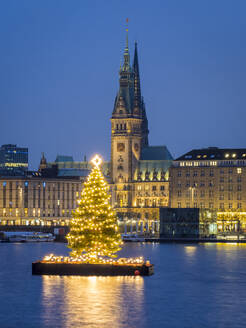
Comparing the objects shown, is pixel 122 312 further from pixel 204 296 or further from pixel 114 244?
pixel 114 244

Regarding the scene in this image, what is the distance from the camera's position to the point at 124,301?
7269 cm

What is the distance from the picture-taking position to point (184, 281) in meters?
95.8

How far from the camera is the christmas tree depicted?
90000 mm

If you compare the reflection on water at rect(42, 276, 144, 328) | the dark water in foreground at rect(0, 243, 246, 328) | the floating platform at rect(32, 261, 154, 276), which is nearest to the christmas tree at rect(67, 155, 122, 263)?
the floating platform at rect(32, 261, 154, 276)

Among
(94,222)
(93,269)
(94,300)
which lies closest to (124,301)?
(94,300)

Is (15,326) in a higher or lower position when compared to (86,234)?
lower

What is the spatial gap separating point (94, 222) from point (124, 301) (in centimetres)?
1843

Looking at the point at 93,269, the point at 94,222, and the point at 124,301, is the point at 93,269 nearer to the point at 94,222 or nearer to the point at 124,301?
the point at 94,222

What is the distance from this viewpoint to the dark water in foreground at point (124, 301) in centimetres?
6406

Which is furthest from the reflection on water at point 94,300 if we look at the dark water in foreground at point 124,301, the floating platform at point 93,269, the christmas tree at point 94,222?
the christmas tree at point 94,222

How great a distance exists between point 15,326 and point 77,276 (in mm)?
26380

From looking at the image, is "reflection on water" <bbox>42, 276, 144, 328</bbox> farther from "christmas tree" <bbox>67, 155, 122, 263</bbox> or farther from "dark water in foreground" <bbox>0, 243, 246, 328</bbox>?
"christmas tree" <bbox>67, 155, 122, 263</bbox>

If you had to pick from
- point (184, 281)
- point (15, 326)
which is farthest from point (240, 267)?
point (15, 326)

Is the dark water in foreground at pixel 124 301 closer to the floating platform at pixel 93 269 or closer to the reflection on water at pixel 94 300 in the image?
the reflection on water at pixel 94 300
